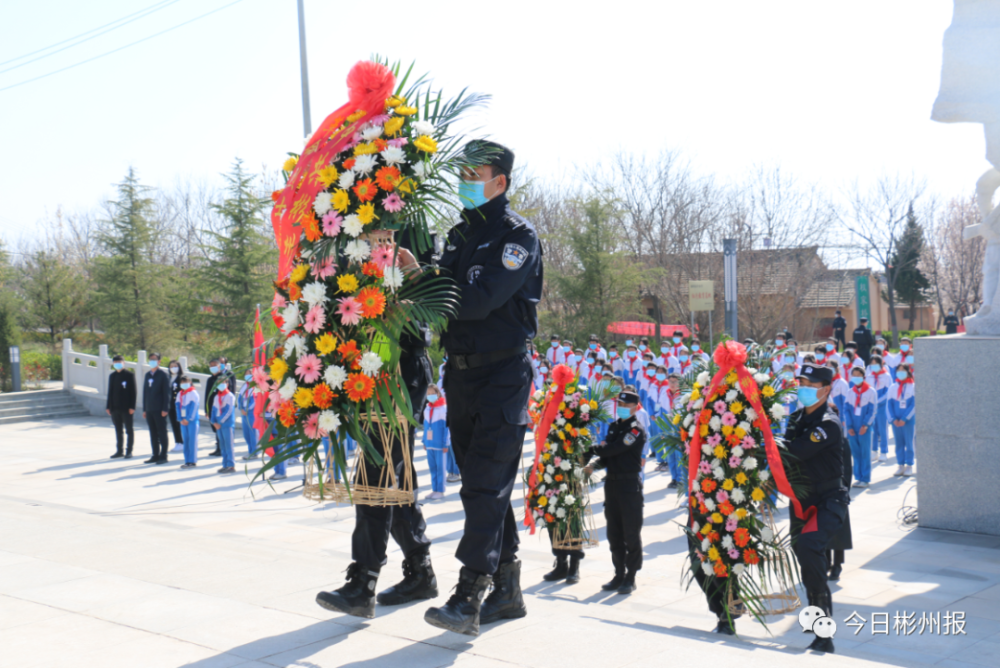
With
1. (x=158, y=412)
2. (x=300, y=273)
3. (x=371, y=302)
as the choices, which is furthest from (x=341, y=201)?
(x=158, y=412)

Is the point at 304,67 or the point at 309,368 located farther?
the point at 304,67

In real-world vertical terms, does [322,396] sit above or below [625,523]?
above

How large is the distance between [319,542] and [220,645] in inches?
196

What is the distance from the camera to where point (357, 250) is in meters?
3.57

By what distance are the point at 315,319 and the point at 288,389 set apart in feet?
1.01

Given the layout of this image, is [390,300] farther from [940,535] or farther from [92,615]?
[940,535]

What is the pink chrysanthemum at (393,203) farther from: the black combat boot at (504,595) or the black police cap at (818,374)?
the black police cap at (818,374)

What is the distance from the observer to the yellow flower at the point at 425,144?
3.66 meters

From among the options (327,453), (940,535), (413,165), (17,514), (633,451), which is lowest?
(940,535)

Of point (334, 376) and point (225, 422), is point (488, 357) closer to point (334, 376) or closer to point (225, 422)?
point (334, 376)

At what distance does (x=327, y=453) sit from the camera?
367 centimetres

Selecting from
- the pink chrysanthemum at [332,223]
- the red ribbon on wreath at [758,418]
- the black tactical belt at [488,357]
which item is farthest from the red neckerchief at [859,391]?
the pink chrysanthemum at [332,223]

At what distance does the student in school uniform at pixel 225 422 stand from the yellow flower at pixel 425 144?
442 inches

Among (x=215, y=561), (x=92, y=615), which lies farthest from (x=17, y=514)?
(x=92, y=615)
